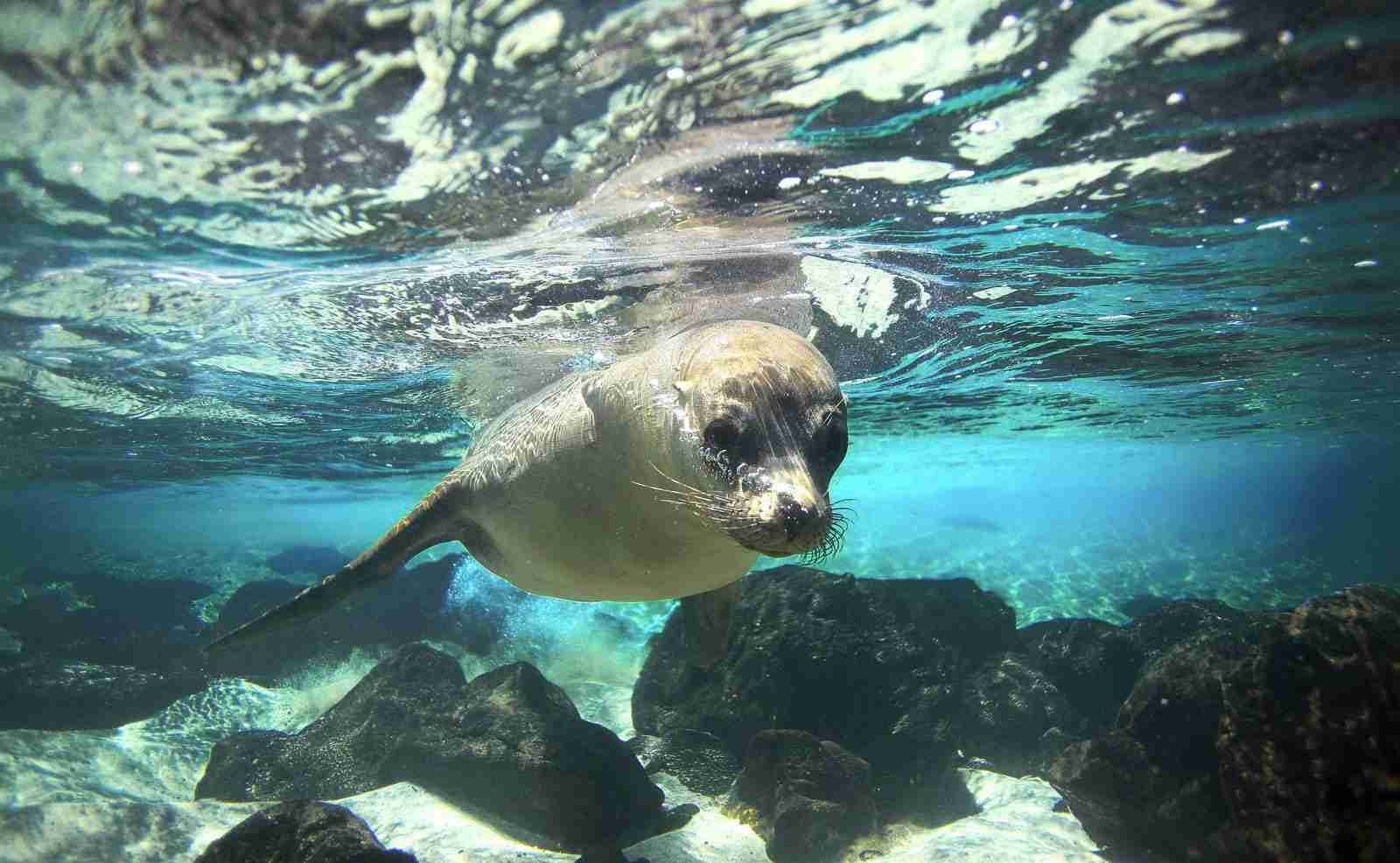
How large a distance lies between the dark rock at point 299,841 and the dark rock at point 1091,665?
7834mm

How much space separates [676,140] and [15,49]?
375 cm

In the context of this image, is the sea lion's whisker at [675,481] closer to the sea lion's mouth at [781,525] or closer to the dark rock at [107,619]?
the sea lion's mouth at [781,525]

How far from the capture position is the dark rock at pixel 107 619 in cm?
1194

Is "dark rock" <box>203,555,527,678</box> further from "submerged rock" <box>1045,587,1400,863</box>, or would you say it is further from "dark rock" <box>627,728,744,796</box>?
"submerged rock" <box>1045,587,1400,863</box>

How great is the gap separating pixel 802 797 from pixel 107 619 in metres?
15.9

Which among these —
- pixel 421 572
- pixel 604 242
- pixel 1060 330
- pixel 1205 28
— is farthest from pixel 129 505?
pixel 1205 28

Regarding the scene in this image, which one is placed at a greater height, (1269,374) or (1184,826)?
(1184,826)

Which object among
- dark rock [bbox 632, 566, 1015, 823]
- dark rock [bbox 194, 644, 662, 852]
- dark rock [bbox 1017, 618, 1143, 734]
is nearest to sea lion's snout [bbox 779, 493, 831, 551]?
dark rock [bbox 194, 644, 662, 852]

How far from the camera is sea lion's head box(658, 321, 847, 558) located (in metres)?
2.44

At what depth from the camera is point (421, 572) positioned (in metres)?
15.2

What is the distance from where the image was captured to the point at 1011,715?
8.26 m

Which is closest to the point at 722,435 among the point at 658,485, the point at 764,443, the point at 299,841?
the point at 764,443

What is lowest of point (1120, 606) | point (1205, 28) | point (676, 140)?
point (1120, 606)

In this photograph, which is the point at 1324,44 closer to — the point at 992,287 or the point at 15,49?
the point at 992,287
